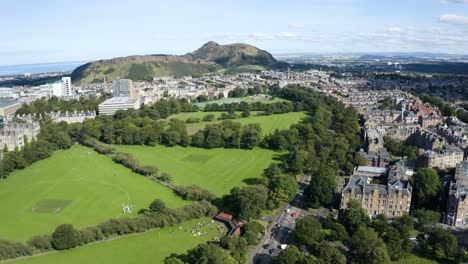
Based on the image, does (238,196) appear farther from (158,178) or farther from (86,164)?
(86,164)

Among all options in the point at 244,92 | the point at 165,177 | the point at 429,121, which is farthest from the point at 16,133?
the point at 244,92

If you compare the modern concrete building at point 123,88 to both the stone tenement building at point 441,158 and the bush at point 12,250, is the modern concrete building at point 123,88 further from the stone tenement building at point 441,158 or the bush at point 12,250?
the bush at point 12,250

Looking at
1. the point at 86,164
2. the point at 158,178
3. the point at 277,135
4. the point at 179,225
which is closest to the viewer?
the point at 179,225

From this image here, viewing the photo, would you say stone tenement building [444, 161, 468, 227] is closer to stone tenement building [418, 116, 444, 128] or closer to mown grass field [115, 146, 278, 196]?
mown grass field [115, 146, 278, 196]

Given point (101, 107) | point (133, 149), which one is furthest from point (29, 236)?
point (101, 107)

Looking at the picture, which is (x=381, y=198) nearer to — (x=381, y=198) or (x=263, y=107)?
(x=381, y=198)

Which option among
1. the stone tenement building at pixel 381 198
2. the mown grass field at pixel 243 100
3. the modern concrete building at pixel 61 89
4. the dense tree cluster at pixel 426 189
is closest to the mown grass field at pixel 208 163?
the stone tenement building at pixel 381 198

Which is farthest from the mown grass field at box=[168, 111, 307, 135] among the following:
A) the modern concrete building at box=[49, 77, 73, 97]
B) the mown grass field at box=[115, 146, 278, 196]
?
the modern concrete building at box=[49, 77, 73, 97]
